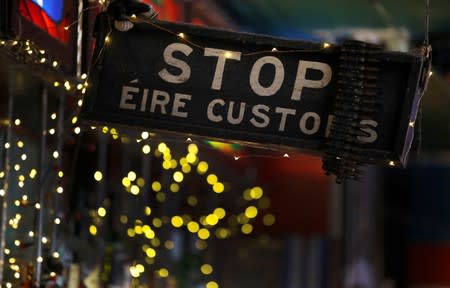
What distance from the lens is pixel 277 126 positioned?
12.0 ft

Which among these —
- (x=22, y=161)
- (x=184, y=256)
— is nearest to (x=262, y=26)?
(x=184, y=256)

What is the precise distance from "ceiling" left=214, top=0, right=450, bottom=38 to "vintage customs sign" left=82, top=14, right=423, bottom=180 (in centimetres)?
368

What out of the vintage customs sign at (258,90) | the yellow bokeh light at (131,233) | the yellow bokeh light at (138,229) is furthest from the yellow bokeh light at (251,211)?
the vintage customs sign at (258,90)

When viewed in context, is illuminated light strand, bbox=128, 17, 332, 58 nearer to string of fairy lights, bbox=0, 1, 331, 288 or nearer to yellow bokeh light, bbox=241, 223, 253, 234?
string of fairy lights, bbox=0, 1, 331, 288

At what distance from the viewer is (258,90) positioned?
370cm

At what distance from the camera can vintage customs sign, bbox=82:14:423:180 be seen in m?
3.59

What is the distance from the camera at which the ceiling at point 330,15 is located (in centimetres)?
746

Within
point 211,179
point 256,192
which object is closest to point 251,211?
point 256,192

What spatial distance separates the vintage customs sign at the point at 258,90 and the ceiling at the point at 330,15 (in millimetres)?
3680

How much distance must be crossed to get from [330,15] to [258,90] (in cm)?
440

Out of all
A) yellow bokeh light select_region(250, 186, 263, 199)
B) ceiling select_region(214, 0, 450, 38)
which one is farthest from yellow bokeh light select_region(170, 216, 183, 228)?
ceiling select_region(214, 0, 450, 38)

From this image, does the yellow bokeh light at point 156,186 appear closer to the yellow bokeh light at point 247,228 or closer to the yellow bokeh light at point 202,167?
the yellow bokeh light at point 202,167

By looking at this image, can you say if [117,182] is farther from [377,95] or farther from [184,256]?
[377,95]

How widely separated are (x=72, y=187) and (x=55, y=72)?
175cm
